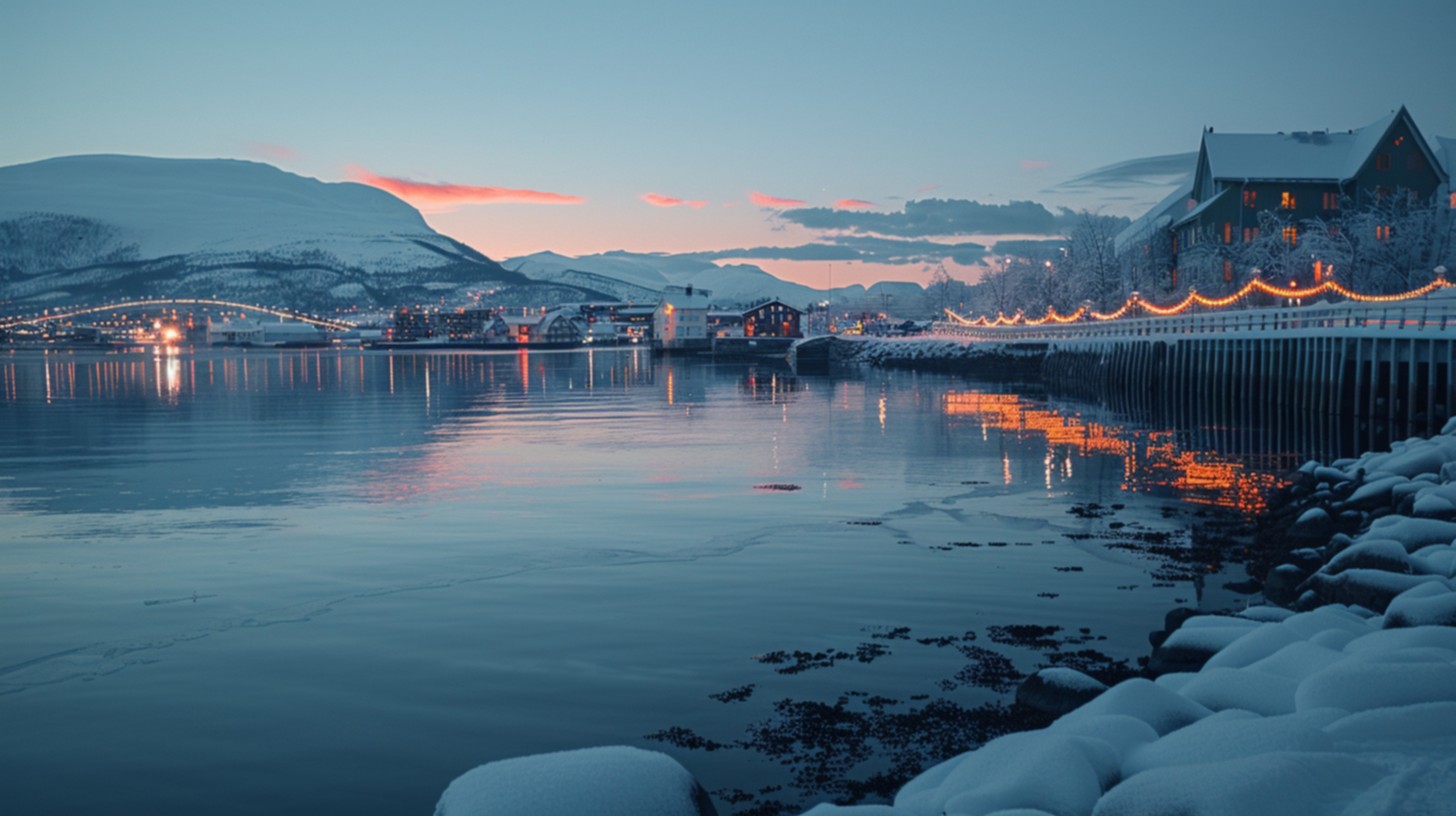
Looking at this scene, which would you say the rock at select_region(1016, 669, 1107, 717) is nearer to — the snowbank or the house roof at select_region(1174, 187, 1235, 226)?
the snowbank

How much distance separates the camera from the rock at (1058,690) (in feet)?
31.3

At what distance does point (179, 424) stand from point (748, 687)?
4169cm

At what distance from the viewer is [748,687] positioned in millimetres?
11523

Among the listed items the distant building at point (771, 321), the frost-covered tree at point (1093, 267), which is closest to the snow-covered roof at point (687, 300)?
the distant building at point (771, 321)

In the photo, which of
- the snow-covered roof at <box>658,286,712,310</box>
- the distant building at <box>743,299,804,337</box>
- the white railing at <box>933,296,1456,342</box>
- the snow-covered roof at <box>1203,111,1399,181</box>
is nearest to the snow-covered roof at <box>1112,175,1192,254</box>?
the snow-covered roof at <box>1203,111,1399,181</box>

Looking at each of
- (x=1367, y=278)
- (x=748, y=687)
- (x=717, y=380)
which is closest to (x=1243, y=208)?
(x=1367, y=278)

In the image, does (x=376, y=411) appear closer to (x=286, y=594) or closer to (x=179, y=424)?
(x=179, y=424)

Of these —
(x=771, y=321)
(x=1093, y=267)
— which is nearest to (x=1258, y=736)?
(x=1093, y=267)

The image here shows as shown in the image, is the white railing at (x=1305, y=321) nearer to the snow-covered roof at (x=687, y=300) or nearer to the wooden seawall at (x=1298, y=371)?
the wooden seawall at (x=1298, y=371)

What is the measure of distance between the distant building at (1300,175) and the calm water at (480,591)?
49.0 metres

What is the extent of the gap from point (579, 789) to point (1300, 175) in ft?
Result: 276

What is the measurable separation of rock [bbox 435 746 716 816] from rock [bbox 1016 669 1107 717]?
4.17m

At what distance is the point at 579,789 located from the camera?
626 cm

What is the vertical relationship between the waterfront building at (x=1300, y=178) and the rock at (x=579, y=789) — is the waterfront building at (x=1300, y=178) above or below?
above
